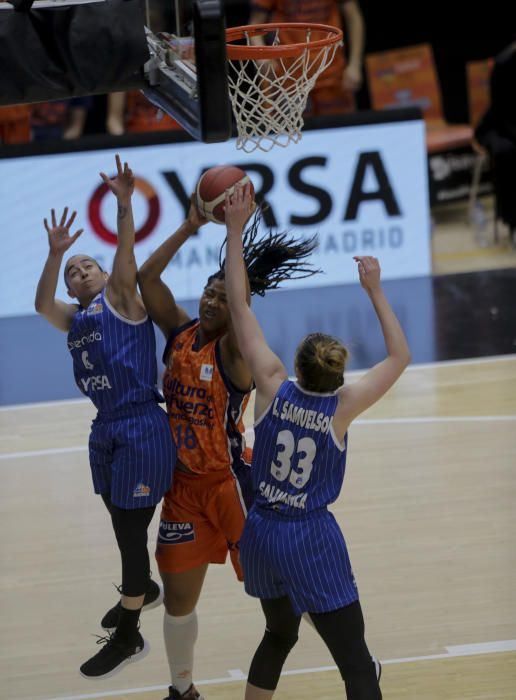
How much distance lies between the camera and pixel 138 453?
4.79 metres

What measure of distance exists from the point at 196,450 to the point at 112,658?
0.88 m

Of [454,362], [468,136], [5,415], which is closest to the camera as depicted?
[5,415]

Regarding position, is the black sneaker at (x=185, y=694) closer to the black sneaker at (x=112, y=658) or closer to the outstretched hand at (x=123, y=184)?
the black sneaker at (x=112, y=658)

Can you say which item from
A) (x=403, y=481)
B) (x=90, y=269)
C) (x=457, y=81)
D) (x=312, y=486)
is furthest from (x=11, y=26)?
(x=457, y=81)

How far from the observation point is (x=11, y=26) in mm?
4133

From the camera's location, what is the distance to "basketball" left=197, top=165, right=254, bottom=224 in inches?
182

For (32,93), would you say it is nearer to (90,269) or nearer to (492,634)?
(90,269)

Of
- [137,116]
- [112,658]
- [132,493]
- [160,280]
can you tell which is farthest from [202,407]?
[137,116]

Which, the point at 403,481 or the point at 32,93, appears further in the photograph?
the point at 403,481

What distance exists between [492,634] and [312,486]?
5.39 ft

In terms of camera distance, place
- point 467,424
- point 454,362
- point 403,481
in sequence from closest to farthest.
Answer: point 403,481 < point 467,424 < point 454,362

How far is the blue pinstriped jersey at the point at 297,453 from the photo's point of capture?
4172 millimetres

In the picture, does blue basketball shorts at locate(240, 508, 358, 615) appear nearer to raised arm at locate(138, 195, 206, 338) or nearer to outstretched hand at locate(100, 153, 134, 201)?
raised arm at locate(138, 195, 206, 338)

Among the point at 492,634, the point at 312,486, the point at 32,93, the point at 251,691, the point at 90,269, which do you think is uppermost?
the point at 32,93
